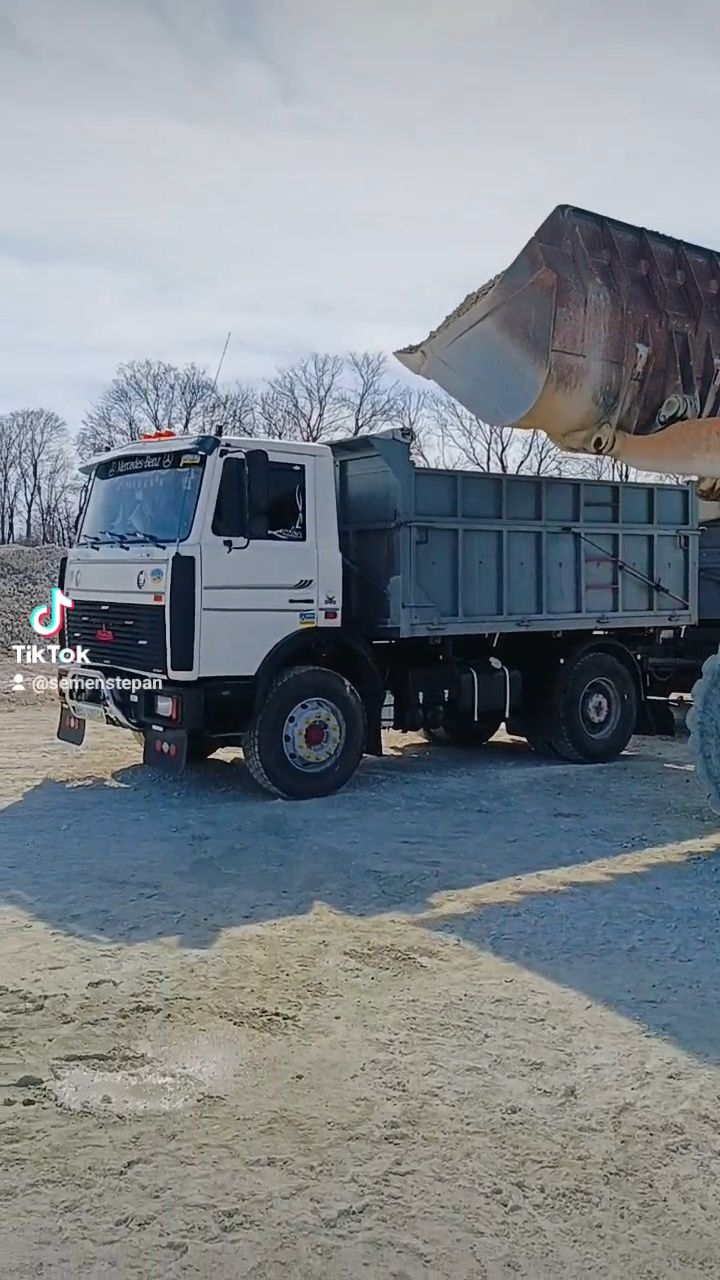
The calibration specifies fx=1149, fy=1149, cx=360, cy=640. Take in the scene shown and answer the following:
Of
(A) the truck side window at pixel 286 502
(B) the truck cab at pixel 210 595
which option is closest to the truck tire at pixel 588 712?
(B) the truck cab at pixel 210 595

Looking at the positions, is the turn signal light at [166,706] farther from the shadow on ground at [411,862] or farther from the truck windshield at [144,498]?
the truck windshield at [144,498]

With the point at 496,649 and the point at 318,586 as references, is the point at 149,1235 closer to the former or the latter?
the point at 318,586

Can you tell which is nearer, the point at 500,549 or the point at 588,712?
the point at 500,549

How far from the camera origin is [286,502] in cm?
882

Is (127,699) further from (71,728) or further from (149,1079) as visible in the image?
(149,1079)

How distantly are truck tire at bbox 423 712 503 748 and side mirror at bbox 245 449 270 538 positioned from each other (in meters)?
3.67

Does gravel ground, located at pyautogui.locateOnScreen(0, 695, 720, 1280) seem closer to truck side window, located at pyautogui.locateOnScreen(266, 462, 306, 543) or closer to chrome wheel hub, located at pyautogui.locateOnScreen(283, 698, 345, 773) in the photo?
chrome wheel hub, located at pyautogui.locateOnScreen(283, 698, 345, 773)

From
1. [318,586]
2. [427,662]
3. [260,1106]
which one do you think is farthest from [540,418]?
[260,1106]

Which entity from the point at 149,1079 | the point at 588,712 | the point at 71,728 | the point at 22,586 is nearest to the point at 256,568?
the point at 71,728

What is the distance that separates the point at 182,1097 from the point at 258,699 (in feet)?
16.3

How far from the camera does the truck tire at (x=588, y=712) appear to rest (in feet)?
35.3

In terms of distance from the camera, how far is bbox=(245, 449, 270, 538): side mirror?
8500 millimetres

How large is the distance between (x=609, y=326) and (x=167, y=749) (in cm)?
430

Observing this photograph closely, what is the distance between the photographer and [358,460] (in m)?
9.77
